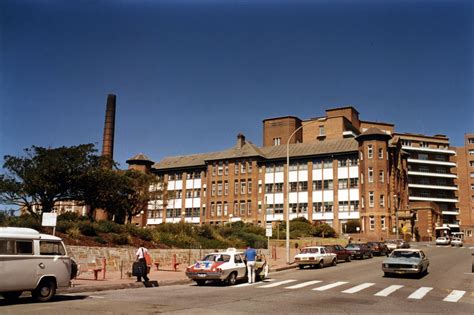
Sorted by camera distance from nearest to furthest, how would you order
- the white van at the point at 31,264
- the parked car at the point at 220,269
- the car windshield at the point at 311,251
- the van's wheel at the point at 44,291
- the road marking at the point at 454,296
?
Result: the white van at the point at 31,264 → the van's wheel at the point at 44,291 → the road marking at the point at 454,296 → the parked car at the point at 220,269 → the car windshield at the point at 311,251

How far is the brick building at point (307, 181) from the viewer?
7531cm

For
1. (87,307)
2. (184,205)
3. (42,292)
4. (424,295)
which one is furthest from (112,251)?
(184,205)

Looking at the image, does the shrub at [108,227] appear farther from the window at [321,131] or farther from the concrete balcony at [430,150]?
the concrete balcony at [430,150]

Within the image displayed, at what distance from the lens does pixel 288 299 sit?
15.6m

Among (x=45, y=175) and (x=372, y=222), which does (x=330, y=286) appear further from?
(x=372, y=222)

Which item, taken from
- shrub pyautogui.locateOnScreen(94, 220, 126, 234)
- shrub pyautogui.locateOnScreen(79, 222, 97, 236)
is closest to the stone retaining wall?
shrub pyautogui.locateOnScreen(79, 222, 97, 236)

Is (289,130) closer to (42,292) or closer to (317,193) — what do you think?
(317,193)

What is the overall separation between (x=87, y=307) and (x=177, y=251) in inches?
706

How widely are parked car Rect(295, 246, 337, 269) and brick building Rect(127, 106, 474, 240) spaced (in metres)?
38.4

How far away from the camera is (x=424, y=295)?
17.5 metres

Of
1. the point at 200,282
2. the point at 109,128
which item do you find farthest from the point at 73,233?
the point at 109,128

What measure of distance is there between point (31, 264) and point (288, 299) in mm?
7957

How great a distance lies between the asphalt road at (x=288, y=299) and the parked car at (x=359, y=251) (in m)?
16.3

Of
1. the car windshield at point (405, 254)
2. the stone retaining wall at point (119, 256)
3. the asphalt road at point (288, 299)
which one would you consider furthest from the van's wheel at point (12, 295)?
the car windshield at point (405, 254)
